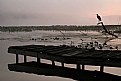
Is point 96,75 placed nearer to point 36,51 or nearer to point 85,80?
point 85,80

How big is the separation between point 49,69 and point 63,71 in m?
0.51

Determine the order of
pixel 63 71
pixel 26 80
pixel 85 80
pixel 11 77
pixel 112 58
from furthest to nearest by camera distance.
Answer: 1. pixel 11 77
2. pixel 26 80
3. pixel 63 71
4. pixel 85 80
5. pixel 112 58

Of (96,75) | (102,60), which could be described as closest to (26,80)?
(96,75)

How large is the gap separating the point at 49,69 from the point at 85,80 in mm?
1458

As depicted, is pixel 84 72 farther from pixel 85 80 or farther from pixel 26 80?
pixel 26 80

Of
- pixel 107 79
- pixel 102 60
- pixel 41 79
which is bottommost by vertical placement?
pixel 41 79

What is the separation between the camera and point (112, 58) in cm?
866

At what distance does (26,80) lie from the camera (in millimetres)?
18141

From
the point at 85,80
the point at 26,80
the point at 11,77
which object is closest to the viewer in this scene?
the point at 85,80

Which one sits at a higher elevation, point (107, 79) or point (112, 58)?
point (112, 58)

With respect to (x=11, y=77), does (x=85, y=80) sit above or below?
above

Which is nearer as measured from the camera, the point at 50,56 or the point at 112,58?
the point at 112,58

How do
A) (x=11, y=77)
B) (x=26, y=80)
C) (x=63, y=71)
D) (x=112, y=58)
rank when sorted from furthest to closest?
1. (x=11, y=77)
2. (x=26, y=80)
3. (x=63, y=71)
4. (x=112, y=58)

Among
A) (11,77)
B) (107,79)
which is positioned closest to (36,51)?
(107,79)
